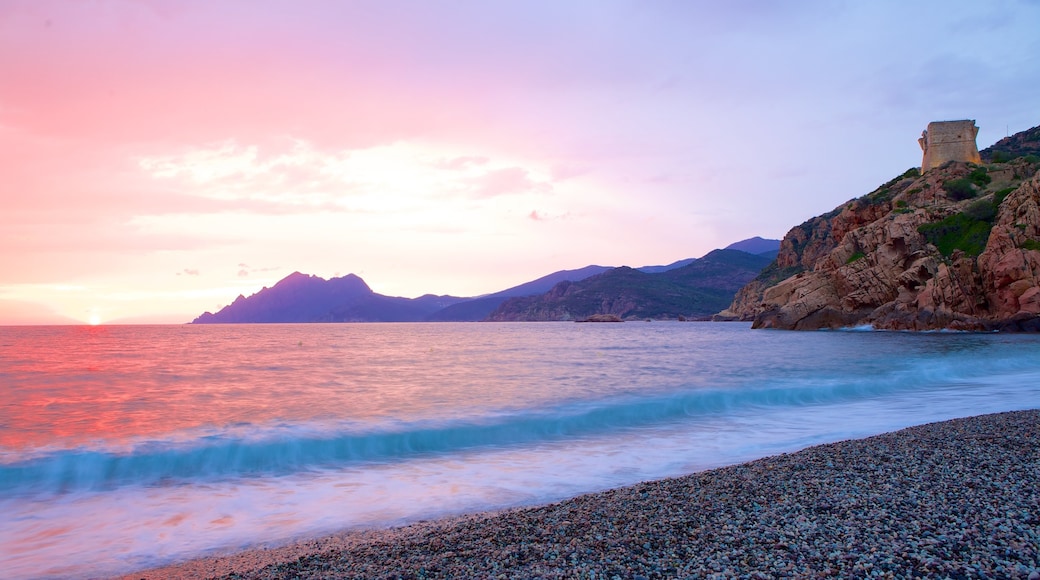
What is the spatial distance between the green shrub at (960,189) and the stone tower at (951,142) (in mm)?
11561

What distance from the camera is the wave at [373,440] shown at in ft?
32.6

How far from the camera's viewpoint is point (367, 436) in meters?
12.7

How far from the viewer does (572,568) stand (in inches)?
171

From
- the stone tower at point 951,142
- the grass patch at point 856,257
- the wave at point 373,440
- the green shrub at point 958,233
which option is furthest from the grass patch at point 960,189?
the wave at point 373,440

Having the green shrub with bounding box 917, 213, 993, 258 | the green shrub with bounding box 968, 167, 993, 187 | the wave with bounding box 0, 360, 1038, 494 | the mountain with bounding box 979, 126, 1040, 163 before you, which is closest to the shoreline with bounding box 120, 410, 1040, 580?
the wave with bounding box 0, 360, 1038, 494

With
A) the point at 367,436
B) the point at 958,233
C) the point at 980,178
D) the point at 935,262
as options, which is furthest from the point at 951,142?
the point at 367,436

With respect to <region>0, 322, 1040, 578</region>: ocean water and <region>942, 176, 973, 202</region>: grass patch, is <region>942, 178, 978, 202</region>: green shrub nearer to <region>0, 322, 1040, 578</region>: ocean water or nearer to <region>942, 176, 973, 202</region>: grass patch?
<region>942, 176, 973, 202</region>: grass patch

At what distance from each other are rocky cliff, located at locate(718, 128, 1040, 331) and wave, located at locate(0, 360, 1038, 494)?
34.7 m

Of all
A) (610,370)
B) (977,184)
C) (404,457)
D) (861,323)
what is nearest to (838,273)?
(861,323)

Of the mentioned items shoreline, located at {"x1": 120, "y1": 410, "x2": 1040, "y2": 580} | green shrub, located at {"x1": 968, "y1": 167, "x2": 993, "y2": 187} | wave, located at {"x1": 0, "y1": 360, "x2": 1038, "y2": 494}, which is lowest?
wave, located at {"x1": 0, "y1": 360, "x2": 1038, "y2": 494}

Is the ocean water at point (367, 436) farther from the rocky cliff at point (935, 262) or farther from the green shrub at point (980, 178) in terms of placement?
the green shrub at point (980, 178)

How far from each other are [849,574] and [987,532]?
154cm

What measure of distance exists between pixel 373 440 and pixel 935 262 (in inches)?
2215

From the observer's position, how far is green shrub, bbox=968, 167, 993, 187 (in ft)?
227
